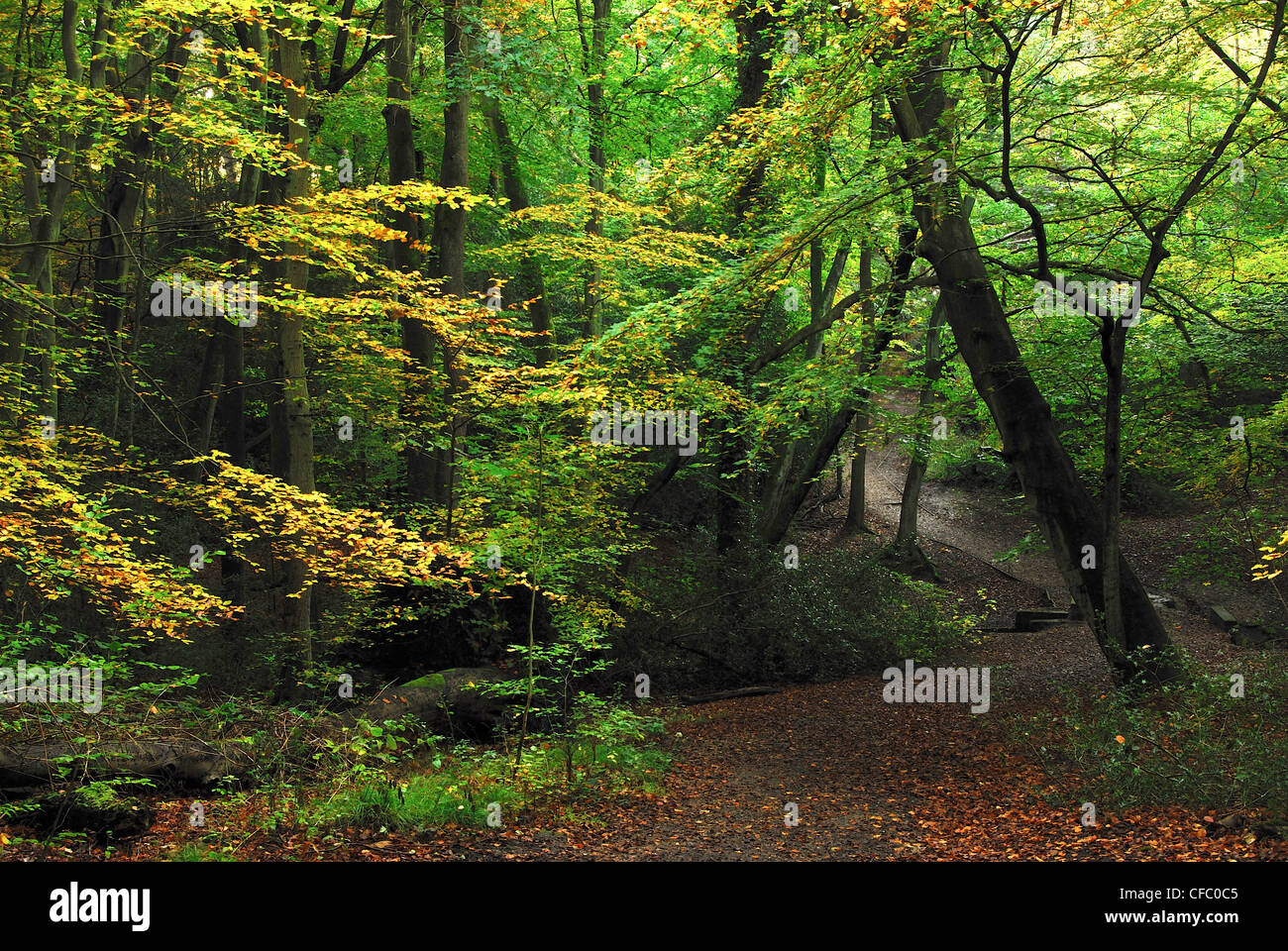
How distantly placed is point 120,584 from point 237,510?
6.25ft

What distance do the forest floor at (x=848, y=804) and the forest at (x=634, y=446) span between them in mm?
55

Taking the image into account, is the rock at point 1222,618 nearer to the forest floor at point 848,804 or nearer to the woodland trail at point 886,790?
the woodland trail at point 886,790

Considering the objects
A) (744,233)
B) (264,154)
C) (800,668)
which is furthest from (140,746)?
(744,233)

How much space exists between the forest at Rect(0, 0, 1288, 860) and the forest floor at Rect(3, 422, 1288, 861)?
55 mm

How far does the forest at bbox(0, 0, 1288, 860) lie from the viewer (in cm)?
619


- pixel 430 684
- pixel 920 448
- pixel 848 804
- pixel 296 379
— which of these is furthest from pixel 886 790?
pixel 920 448

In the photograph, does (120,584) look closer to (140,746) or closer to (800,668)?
(140,746)

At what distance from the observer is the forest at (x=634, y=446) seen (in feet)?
20.3

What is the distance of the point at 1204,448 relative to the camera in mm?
9359

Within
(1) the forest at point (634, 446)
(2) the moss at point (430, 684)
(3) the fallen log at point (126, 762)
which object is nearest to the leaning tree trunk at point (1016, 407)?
(1) the forest at point (634, 446)

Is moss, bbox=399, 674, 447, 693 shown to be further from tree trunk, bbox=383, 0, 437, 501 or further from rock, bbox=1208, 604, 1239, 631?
rock, bbox=1208, 604, 1239, 631

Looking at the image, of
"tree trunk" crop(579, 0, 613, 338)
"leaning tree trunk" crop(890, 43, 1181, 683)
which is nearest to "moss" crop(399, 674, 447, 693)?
"tree trunk" crop(579, 0, 613, 338)
